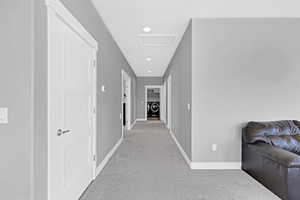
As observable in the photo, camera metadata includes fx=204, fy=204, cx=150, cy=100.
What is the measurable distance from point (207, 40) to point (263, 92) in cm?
133

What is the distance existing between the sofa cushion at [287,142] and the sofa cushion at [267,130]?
0.23ft

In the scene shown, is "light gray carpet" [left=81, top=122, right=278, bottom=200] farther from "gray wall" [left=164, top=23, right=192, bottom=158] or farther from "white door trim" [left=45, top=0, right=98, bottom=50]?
"white door trim" [left=45, top=0, right=98, bottom=50]

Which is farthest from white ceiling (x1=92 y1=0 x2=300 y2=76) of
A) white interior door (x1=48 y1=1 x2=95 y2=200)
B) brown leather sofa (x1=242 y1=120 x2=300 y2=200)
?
brown leather sofa (x1=242 y1=120 x2=300 y2=200)

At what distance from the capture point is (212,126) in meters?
3.55

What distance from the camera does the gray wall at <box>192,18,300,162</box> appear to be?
355 centimetres

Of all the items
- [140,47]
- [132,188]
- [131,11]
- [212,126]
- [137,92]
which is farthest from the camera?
[137,92]

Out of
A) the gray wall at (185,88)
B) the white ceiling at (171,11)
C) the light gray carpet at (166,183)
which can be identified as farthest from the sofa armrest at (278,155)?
the white ceiling at (171,11)

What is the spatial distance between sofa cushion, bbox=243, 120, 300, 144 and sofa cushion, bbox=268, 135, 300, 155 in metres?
0.07

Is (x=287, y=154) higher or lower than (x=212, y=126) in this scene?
lower

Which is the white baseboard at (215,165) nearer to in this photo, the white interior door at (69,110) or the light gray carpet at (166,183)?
the light gray carpet at (166,183)

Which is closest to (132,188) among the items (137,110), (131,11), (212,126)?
(212,126)

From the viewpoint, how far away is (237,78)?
356cm

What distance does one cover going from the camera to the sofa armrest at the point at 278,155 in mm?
2348

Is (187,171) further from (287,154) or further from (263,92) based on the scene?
(263,92)
